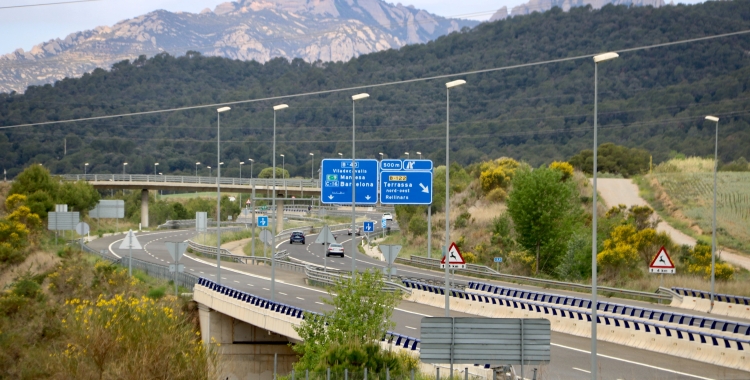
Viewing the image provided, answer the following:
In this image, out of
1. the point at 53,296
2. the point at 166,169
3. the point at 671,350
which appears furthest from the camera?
the point at 166,169

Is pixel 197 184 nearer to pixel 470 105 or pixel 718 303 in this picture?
pixel 470 105

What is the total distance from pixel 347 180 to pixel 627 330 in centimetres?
1464

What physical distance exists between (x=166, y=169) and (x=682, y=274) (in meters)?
123

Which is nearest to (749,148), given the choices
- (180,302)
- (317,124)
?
(317,124)

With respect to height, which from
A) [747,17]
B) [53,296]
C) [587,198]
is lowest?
[53,296]

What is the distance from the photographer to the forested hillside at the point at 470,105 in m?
134

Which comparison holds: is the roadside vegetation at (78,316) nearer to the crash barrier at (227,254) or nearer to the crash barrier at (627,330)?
the crash barrier at (227,254)

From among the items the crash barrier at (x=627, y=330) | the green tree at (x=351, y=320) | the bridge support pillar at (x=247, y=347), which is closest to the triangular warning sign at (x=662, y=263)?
the crash barrier at (x=627, y=330)

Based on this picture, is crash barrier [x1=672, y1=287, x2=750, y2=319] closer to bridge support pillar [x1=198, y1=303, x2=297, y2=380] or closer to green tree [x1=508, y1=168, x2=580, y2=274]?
bridge support pillar [x1=198, y1=303, x2=297, y2=380]


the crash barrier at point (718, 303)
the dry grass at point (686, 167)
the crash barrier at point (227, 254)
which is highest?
the dry grass at point (686, 167)

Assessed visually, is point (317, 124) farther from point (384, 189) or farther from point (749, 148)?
point (384, 189)

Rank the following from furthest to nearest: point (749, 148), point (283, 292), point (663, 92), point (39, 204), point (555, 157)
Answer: point (663, 92) → point (555, 157) → point (749, 148) → point (39, 204) → point (283, 292)

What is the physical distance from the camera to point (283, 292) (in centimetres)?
4378

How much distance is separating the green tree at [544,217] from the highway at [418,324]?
7.85 m
